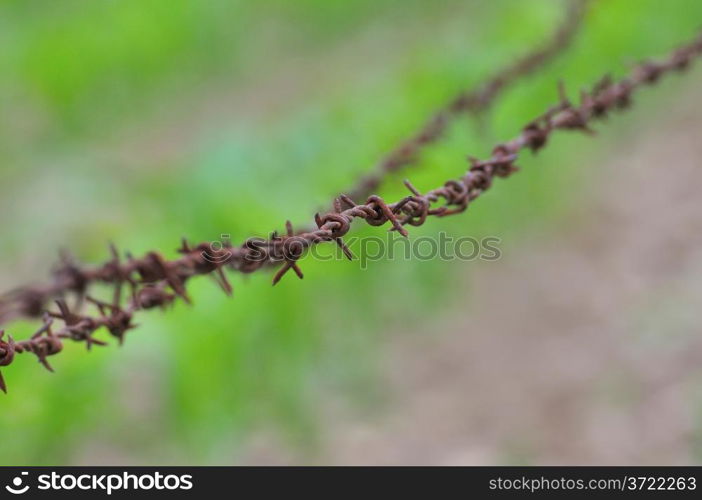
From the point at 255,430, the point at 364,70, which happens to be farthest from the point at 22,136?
the point at 255,430

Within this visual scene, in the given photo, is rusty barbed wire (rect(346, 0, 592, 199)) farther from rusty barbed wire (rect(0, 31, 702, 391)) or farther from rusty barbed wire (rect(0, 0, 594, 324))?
rusty barbed wire (rect(0, 31, 702, 391))

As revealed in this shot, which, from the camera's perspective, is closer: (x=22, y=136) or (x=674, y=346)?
(x=674, y=346)

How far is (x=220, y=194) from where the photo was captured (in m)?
4.36

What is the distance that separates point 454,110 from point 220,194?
1.20 metres

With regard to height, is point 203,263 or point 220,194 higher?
point 220,194

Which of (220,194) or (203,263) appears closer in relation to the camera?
(203,263)

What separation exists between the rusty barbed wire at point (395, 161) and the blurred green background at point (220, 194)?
0.15m

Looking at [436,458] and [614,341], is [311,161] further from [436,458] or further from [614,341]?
[614,341]

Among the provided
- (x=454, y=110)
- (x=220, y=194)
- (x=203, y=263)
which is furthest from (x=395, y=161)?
(x=220, y=194)

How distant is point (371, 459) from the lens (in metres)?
5.32

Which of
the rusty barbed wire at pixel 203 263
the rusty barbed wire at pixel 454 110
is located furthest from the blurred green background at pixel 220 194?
the rusty barbed wire at pixel 203 263

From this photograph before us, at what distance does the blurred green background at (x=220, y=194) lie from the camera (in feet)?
12.2

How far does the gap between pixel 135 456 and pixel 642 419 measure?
2528 millimetres

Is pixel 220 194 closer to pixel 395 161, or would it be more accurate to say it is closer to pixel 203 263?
pixel 395 161
